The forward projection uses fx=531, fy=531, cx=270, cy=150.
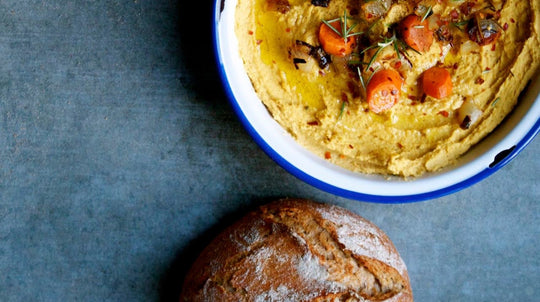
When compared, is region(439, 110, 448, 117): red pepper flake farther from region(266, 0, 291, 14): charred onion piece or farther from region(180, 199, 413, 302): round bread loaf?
region(266, 0, 291, 14): charred onion piece

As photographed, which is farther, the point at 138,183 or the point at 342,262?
the point at 138,183

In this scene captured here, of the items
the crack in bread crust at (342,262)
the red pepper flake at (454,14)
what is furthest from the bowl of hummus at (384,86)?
the crack in bread crust at (342,262)

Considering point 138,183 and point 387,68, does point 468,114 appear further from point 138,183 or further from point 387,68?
point 138,183

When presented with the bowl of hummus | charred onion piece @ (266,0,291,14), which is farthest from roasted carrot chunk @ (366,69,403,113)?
charred onion piece @ (266,0,291,14)

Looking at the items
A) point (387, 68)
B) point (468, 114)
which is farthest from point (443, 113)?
point (387, 68)

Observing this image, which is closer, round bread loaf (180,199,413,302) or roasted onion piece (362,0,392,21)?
roasted onion piece (362,0,392,21)

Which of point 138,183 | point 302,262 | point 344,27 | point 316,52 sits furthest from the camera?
point 138,183

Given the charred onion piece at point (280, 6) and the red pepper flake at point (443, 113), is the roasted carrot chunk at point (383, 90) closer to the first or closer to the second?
the red pepper flake at point (443, 113)

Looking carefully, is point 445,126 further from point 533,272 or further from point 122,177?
point 122,177
